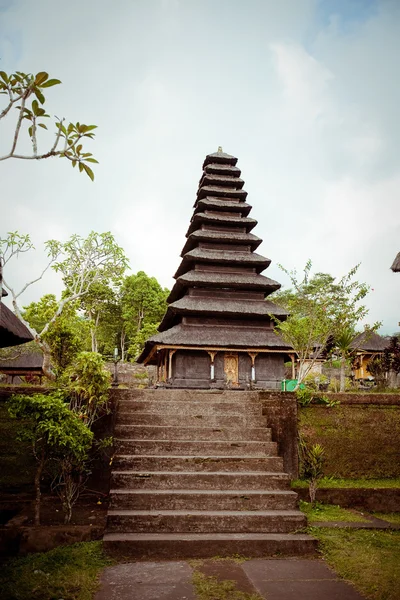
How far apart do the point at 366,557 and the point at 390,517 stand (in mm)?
2401

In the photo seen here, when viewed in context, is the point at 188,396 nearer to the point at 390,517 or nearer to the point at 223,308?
the point at 390,517

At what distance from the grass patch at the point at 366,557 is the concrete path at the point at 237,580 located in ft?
0.56

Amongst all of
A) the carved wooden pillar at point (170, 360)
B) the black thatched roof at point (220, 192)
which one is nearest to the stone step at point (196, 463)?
the carved wooden pillar at point (170, 360)

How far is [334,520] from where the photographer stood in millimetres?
6832

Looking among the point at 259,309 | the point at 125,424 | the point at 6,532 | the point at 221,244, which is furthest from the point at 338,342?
the point at 6,532

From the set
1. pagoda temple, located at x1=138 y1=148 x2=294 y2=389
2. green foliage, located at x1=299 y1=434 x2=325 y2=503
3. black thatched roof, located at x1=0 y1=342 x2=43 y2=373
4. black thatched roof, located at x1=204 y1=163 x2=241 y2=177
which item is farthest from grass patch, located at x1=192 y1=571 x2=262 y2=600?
black thatched roof, located at x1=0 y1=342 x2=43 y2=373

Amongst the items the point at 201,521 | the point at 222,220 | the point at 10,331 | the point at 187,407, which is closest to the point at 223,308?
the point at 222,220

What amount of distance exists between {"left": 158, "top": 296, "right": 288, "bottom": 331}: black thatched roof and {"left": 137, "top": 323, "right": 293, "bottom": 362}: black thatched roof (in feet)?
2.21

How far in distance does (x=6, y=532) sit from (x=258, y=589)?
11.0 ft

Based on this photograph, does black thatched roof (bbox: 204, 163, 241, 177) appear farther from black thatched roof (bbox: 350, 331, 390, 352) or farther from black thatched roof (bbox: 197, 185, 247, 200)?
black thatched roof (bbox: 350, 331, 390, 352)

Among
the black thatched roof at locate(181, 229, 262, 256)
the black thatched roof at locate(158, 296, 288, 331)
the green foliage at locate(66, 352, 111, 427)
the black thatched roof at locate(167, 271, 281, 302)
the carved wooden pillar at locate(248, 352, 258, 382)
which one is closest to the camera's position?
the green foliage at locate(66, 352, 111, 427)

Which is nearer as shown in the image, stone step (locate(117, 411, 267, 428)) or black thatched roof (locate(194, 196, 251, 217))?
stone step (locate(117, 411, 267, 428))

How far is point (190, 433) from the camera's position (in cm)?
808

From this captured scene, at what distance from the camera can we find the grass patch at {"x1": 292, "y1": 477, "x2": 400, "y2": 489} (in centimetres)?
802
